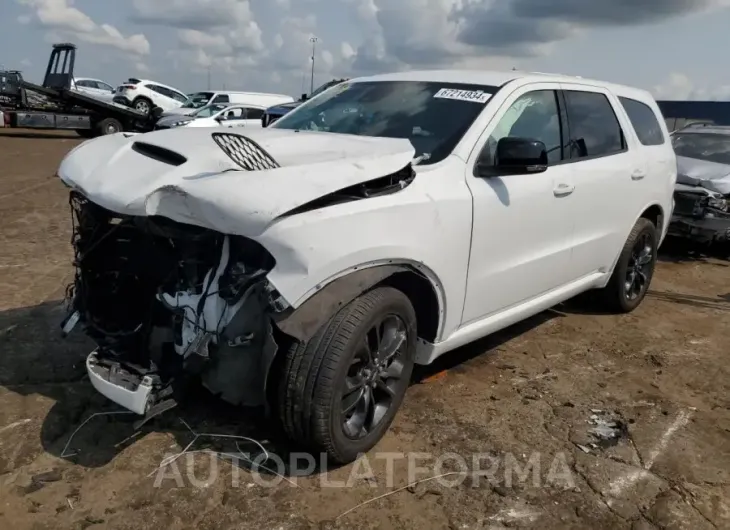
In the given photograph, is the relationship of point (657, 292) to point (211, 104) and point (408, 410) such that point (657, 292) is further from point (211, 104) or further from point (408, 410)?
point (211, 104)

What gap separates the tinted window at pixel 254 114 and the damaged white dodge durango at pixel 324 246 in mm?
16259

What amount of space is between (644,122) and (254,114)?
632 inches

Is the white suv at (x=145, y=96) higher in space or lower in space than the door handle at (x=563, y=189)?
lower

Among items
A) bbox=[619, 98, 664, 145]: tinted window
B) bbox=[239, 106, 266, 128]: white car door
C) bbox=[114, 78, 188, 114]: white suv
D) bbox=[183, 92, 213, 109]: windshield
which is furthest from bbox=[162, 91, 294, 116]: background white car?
bbox=[619, 98, 664, 145]: tinted window

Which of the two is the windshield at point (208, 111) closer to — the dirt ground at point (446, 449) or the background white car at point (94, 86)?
the background white car at point (94, 86)

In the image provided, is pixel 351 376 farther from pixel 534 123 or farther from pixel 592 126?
pixel 592 126

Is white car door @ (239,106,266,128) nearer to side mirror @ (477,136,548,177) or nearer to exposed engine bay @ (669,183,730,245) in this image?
exposed engine bay @ (669,183,730,245)

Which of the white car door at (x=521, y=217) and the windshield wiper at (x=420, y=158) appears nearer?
the windshield wiper at (x=420, y=158)

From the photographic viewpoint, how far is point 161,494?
272 cm

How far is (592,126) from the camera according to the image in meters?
4.55

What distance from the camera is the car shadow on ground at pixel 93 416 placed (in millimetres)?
3025

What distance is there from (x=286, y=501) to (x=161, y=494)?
0.52m

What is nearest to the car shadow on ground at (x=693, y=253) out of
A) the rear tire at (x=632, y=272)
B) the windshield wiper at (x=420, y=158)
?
the rear tire at (x=632, y=272)

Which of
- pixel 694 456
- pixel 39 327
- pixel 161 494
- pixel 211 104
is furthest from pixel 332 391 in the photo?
pixel 211 104
